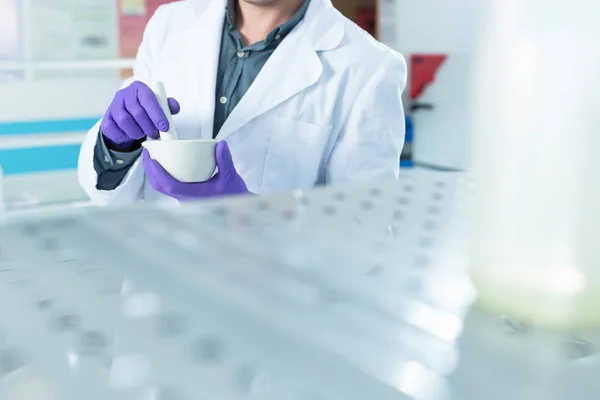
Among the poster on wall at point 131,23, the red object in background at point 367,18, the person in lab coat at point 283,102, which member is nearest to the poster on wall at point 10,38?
the poster on wall at point 131,23

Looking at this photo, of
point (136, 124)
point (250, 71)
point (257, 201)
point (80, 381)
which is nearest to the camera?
point (80, 381)

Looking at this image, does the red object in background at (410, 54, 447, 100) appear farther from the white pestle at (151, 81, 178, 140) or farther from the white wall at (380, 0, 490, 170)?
the white pestle at (151, 81, 178, 140)

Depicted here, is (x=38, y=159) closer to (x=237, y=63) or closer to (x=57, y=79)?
(x=57, y=79)

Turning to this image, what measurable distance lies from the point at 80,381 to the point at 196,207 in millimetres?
252

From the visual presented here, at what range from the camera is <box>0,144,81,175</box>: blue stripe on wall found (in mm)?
2350

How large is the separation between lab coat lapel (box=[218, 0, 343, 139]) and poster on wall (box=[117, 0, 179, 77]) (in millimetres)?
1409

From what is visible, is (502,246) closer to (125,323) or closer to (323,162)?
(125,323)

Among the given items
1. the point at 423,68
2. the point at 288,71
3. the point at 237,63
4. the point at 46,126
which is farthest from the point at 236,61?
the point at 423,68

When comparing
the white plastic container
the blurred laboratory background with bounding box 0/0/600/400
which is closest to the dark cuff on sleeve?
the blurred laboratory background with bounding box 0/0/600/400

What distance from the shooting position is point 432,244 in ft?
1.21

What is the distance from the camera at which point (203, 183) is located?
96cm

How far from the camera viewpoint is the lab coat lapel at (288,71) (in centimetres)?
123

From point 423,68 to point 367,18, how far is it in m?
0.49

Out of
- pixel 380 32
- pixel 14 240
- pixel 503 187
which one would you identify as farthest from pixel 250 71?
pixel 380 32
